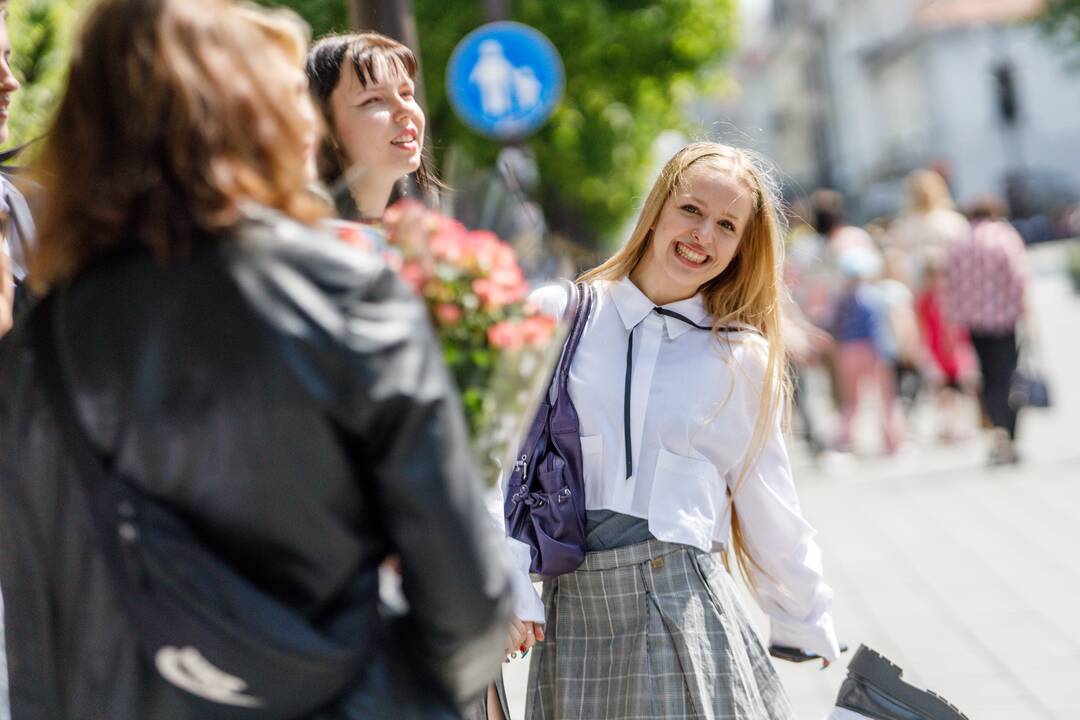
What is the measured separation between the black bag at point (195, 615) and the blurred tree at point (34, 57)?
3608 mm

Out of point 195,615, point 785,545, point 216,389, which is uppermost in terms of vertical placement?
point 216,389

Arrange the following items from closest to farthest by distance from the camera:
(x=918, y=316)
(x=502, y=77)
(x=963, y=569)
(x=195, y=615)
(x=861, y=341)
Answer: (x=195, y=615) → (x=963, y=569) → (x=502, y=77) → (x=861, y=341) → (x=918, y=316)

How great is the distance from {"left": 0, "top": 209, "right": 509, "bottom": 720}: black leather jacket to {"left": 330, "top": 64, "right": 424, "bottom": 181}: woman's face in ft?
3.98

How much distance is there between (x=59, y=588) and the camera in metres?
1.76

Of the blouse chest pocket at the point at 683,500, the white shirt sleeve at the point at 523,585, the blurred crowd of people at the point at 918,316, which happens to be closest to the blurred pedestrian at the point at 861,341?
the blurred crowd of people at the point at 918,316

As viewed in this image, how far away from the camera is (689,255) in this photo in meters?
3.21

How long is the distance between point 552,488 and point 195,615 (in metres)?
1.49

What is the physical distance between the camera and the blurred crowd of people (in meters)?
10.0

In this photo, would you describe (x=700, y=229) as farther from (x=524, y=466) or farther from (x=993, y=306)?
(x=993, y=306)

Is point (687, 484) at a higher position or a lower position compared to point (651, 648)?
higher

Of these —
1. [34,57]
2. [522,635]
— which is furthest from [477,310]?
[34,57]

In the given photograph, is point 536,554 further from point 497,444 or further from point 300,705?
point 300,705

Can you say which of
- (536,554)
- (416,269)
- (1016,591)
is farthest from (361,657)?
(1016,591)

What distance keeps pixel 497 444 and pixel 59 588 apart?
1.99 ft
